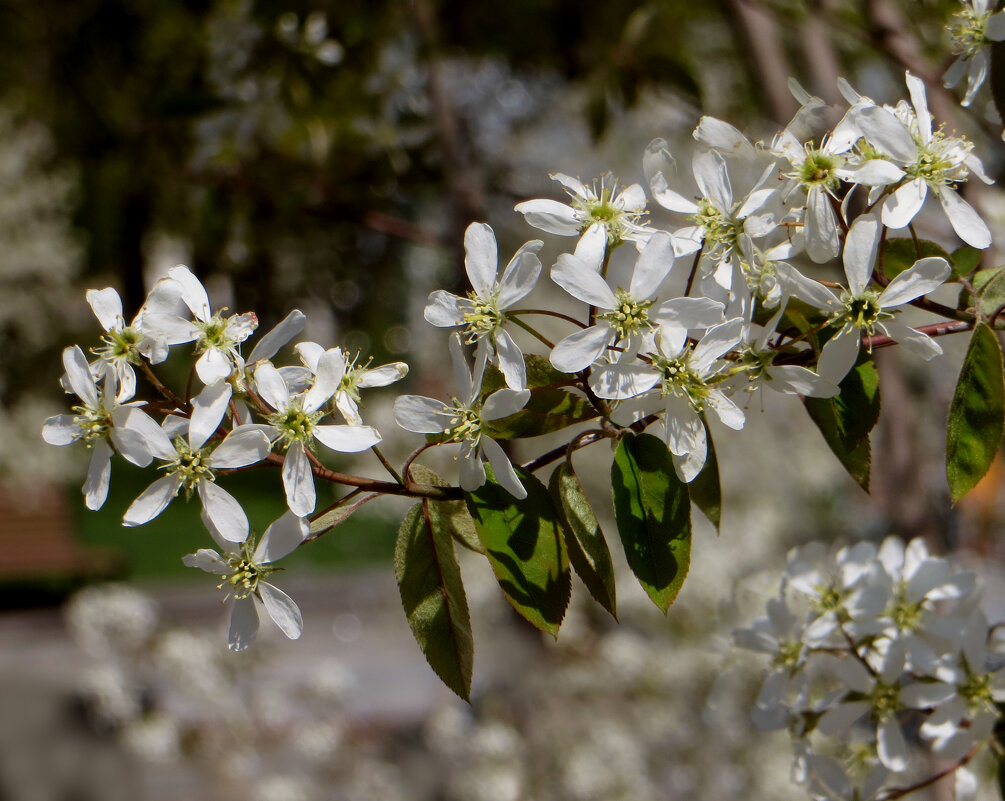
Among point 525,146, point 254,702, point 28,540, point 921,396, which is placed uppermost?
point 525,146

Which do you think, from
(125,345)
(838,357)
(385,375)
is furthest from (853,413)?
(125,345)

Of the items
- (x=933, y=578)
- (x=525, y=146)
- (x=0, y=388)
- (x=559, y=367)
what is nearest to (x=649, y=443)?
(x=559, y=367)

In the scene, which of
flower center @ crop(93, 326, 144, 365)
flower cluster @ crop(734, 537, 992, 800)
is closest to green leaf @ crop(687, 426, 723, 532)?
flower cluster @ crop(734, 537, 992, 800)

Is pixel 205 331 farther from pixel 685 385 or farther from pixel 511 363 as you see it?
pixel 685 385

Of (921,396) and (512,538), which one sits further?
(921,396)

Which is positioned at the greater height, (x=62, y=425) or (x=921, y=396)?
(x=62, y=425)

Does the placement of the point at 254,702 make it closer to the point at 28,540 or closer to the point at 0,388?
the point at 0,388

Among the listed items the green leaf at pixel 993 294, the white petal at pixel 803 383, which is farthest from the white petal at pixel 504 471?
the green leaf at pixel 993 294
